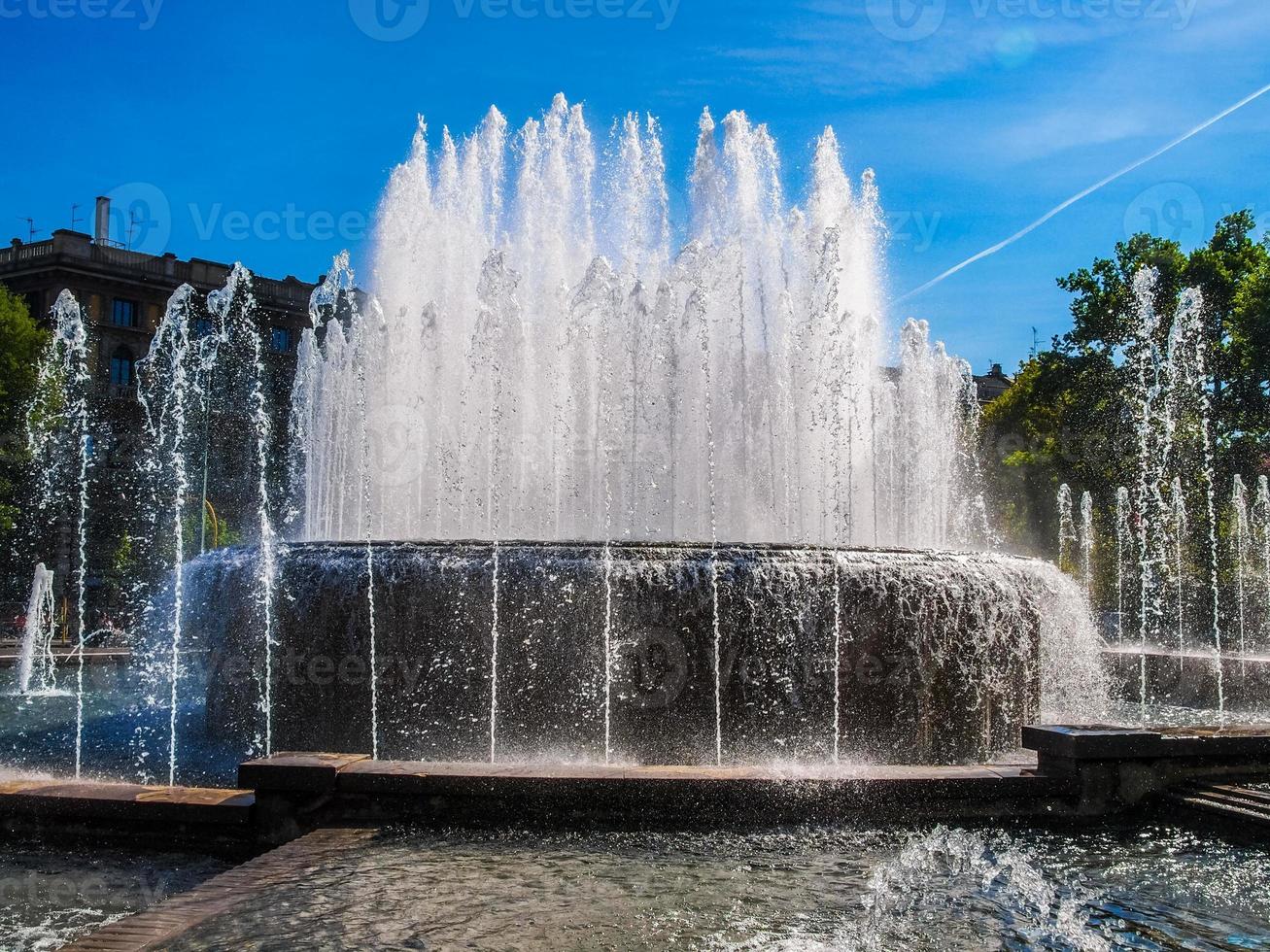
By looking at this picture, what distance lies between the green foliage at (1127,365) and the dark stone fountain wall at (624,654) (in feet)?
81.8

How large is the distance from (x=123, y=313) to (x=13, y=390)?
15.9 meters

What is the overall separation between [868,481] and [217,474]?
3126 cm

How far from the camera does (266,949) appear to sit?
14.1ft

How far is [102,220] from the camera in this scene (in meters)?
47.6

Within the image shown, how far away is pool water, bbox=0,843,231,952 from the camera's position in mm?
5016

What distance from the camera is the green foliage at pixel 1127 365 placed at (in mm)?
30297

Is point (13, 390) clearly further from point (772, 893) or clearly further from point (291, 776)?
point (772, 893)

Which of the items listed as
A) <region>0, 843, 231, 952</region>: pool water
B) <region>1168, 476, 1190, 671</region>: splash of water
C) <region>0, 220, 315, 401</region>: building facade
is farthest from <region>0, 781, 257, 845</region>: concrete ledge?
<region>0, 220, 315, 401</region>: building facade

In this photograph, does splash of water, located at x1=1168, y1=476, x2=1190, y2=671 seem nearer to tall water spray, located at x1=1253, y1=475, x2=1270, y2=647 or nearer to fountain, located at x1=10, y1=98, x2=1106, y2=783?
tall water spray, located at x1=1253, y1=475, x2=1270, y2=647

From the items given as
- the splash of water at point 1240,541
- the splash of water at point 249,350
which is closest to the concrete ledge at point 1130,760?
the splash of water at point 1240,541

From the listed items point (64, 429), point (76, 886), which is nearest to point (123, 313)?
point (64, 429)

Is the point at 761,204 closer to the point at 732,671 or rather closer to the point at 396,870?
the point at 732,671

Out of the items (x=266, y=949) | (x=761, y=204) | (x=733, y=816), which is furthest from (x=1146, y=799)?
(x=761, y=204)

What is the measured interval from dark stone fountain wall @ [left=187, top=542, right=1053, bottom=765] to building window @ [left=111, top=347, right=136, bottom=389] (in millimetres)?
40582
